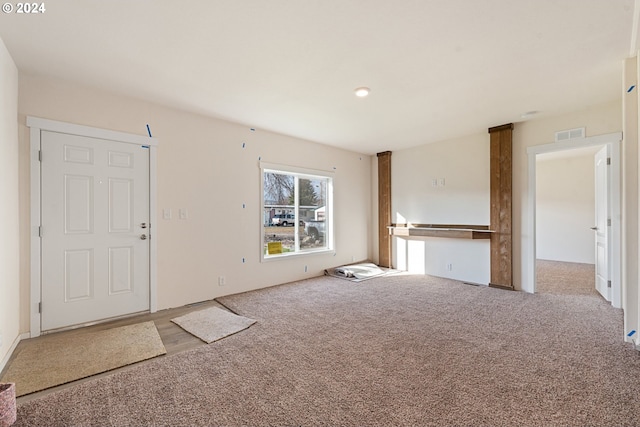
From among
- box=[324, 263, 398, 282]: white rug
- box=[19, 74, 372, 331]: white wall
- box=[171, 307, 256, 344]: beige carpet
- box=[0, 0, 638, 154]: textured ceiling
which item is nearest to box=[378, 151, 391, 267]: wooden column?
box=[324, 263, 398, 282]: white rug

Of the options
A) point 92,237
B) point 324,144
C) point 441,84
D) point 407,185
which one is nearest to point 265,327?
point 92,237

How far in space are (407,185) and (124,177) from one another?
475 cm

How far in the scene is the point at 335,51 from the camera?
2.38 meters

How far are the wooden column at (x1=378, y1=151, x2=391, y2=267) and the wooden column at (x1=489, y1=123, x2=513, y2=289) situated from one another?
1950mm

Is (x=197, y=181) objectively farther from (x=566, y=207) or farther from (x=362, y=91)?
(x=566, y=207)

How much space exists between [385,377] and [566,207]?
24.7ft

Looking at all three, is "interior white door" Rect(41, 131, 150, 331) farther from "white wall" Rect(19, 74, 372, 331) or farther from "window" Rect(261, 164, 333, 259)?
"window" Rect(261, 164, 333, 259)

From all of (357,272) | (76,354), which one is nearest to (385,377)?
(76,354)

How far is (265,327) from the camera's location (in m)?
2.95

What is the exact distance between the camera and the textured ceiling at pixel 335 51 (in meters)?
1.93

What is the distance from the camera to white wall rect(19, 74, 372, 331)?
2.93 meters

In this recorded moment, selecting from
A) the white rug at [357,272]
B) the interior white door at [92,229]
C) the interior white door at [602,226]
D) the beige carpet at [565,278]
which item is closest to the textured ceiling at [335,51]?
the interior white door at [92,229]

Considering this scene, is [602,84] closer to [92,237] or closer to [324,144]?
[324,144]

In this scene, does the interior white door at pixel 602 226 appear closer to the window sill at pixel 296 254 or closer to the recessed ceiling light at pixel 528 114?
the recessed ceiling light at pixel 528 114
